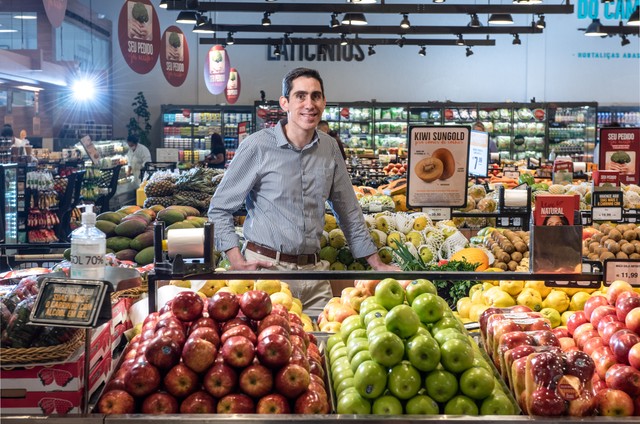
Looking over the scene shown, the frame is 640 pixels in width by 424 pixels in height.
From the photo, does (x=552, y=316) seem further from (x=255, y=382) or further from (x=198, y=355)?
(x=198, y=355)

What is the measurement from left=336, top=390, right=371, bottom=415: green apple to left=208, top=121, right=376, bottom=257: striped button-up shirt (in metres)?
1.62

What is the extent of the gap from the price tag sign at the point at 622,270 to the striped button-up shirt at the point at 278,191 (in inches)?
57.9

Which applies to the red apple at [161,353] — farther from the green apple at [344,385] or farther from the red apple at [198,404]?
the green apple at [344,385]

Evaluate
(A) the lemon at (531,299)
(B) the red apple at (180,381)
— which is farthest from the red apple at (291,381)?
(A) the lemon at (531,299)

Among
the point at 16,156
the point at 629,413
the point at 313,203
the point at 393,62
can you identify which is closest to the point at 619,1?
the point at 393,62

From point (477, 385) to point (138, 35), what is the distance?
20.8 ft

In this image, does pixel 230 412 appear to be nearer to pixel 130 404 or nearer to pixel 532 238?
pixel 130 404

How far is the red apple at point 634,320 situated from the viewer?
91.6 inches

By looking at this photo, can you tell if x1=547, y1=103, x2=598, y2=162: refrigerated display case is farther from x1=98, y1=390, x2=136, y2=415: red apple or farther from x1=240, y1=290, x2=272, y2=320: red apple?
x1=98, y1=390, x2=136, y2=415: red apple

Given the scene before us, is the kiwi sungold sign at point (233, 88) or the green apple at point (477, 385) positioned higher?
the kiwi sungold sign at point (233, 88)

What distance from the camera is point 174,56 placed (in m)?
10.5

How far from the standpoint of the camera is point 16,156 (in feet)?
35.0

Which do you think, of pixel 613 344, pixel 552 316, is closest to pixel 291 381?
pixel 613 344

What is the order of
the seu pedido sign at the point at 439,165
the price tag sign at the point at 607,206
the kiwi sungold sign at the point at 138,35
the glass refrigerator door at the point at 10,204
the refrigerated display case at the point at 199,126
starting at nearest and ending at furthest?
the seu pedido sign at the point at 439,165 → the price tag sign at the point at 607,206 → the kiwi sungold sign at the point at 138,35 → the glass refrigerator door at the point at 10,204 → the refrigerated display case at the point at 199,126
